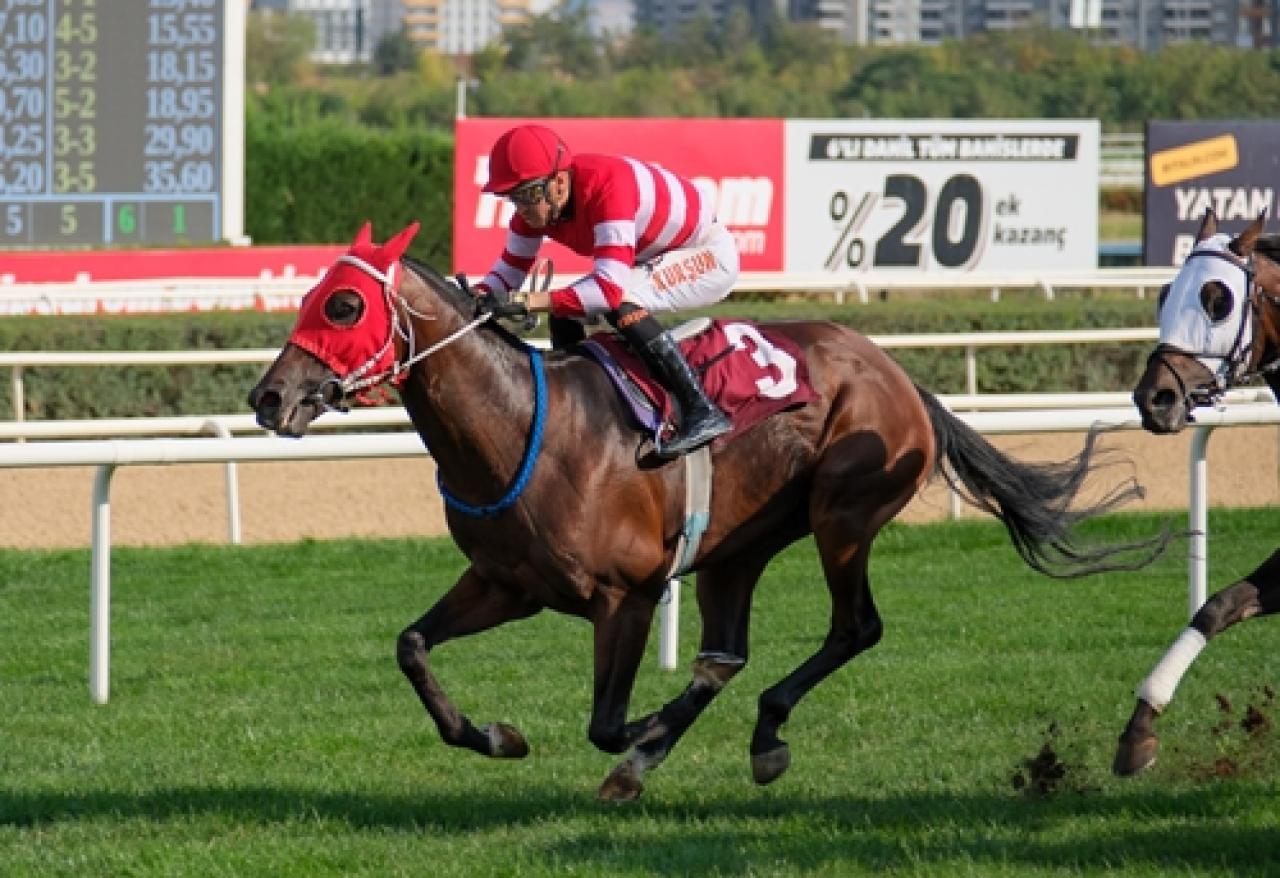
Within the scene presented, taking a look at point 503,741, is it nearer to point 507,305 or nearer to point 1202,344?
point 507,305

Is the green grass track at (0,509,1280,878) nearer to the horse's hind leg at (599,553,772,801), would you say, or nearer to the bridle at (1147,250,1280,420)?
the horse's hind leg at (599,553,772,801)

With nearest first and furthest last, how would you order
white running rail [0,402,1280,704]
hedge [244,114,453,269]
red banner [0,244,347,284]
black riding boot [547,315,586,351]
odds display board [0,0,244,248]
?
black riding boot [547,315,586,351] → white running rail [0,402,1280,704] → odds display board [0,0,244,248] → red banner [0,244,347,284] → hedge [244,114,453,269]

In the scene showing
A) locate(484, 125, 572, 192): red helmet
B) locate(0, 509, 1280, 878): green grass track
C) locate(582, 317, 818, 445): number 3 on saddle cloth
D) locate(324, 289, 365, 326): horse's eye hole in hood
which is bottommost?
locate(0, 509, 1280, 878): green grass track

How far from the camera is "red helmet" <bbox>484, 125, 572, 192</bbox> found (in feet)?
15.4

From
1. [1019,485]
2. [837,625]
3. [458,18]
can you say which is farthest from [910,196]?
[458,18]

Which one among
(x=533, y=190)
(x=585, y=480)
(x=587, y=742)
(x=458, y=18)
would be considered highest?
(x=458, y=18)

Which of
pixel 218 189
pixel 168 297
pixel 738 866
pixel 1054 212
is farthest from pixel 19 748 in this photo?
pixel 1054 212

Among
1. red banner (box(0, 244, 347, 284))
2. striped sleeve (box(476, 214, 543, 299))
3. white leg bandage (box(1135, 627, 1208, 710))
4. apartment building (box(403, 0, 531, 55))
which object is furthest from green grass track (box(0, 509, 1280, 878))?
apartment building (box(403, 0, 531, 55))

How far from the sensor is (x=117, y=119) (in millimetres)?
16156

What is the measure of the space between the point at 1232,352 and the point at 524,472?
4.65ft

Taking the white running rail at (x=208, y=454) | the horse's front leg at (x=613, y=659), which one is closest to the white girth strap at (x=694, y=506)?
the horse's front leg at (x=613, y=659)

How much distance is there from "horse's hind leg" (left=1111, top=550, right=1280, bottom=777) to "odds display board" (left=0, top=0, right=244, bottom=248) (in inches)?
495

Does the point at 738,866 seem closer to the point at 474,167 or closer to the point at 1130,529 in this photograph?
the point at 1130,529

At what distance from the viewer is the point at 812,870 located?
13.9 feet
